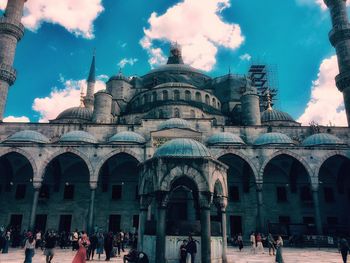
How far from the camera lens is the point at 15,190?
21109 mm

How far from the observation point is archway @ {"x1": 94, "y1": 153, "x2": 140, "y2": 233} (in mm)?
20578

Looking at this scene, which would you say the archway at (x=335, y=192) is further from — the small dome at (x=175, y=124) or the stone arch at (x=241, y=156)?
the small dome at (x=175, y=124)

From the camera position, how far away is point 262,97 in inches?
1353

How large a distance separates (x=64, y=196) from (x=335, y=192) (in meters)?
20.3

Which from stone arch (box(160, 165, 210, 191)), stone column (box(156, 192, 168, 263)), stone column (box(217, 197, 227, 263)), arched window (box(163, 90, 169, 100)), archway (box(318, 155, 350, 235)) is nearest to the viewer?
stone column (box(156, 192, 168, 263))

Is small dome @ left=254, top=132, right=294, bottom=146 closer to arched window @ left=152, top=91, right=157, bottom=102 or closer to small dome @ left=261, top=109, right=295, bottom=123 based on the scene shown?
small dome @ left=261, top=109, right=295, bottom=123

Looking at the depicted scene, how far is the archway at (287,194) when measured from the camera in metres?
20.8

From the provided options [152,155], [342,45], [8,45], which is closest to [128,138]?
[152,155]

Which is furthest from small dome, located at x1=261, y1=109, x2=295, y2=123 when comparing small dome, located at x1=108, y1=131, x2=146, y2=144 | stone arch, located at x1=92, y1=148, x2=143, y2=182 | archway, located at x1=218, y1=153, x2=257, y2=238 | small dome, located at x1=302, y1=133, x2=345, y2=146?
stone arch, located at x1=92, y1=148, x2=143, y2=182

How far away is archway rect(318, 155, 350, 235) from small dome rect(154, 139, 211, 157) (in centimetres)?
1601

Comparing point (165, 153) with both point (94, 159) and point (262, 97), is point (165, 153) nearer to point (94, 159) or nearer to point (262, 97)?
point (94, 159)

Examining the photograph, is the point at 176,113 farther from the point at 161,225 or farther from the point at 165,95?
the point at 161,225

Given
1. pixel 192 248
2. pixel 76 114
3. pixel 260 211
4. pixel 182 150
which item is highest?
pixel 76 114

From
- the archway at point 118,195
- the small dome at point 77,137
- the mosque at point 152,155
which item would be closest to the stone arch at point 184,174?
the mosque at point 152,155
